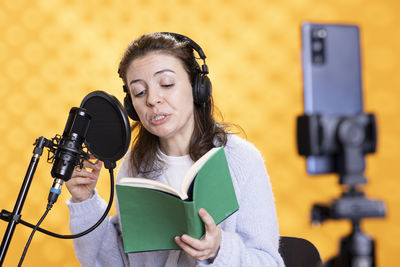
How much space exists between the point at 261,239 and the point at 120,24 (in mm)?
1485

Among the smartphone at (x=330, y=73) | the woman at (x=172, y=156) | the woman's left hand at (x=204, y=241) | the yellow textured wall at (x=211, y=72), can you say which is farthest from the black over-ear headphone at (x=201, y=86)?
the yellow textured wall at (x=211, y=72)

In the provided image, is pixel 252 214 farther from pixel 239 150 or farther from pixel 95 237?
pixel 95 237

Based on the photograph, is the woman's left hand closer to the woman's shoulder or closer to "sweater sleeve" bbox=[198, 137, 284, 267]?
"sweater sleeve" bbox=[198, 137, 284, 267]

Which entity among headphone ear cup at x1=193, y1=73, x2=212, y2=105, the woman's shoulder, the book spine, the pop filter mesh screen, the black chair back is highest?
headphone ear cup at x1=193, y1=73, x2=212, y2=105

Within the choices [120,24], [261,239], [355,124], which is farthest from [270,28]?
[355,124]

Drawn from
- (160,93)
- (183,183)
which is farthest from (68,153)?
(160,93)

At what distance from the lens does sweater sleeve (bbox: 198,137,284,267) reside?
1.09m

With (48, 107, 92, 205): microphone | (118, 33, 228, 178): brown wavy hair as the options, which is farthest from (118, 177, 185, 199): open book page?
(118, 33, 228, 178): brown wavy hair

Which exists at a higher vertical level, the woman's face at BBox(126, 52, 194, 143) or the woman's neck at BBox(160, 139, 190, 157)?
the woman's face at BBox(126, 52, 194, 143)

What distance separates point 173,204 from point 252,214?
13.8 inches

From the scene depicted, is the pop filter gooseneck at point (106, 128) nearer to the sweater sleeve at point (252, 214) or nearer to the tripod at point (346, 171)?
the sweater sleeve at point (252, 214)

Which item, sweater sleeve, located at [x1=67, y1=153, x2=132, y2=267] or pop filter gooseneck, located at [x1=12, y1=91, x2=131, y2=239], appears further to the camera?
sweater sleeve, located at [x1=67, y1=153, x2=132, y2=267]

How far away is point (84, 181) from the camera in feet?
3.84

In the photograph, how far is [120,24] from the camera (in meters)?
2.29
